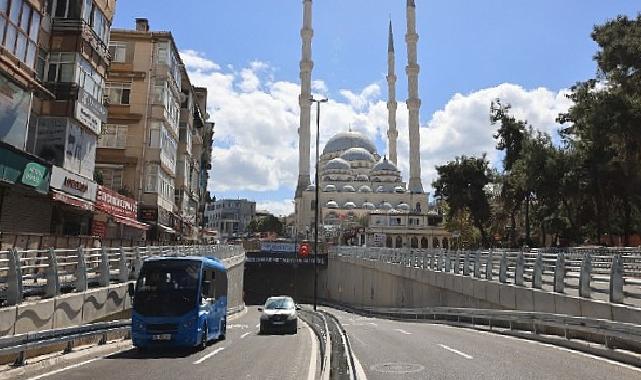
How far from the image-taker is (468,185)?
60.1m

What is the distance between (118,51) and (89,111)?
49.4 ft

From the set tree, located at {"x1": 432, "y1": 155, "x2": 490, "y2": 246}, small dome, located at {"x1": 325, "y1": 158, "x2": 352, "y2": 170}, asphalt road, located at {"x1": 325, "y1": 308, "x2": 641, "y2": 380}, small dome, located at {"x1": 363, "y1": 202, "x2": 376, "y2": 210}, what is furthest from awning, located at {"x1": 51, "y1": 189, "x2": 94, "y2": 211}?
small dome, located at {"x1": 325, "y1": 158, "x2": 352, "y2": 170}

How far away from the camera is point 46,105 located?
77.4 feet

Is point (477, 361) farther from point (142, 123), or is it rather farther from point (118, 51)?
point (118, 51)

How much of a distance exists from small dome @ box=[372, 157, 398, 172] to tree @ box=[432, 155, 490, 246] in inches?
3028

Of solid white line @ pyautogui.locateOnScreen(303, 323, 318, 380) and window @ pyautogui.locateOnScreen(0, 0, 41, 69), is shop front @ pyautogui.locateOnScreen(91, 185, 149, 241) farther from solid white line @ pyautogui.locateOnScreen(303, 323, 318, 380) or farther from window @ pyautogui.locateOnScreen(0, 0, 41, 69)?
solid white line @ pyautogui.locateOnScreen(303, 323, 318, 380)

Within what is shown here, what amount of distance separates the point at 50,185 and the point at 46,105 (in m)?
3.72

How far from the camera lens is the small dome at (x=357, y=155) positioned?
145 m

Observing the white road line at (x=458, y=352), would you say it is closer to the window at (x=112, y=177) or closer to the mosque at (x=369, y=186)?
the window at (x=112, y=177)

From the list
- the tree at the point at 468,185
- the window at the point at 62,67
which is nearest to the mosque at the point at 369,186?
the tree at the point at 468,185

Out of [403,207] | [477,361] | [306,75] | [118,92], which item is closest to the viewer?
[477,361]

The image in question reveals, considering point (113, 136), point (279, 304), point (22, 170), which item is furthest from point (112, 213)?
point (279, 304)

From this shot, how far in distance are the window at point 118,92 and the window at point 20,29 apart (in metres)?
16.2

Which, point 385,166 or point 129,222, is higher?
point 385,166
